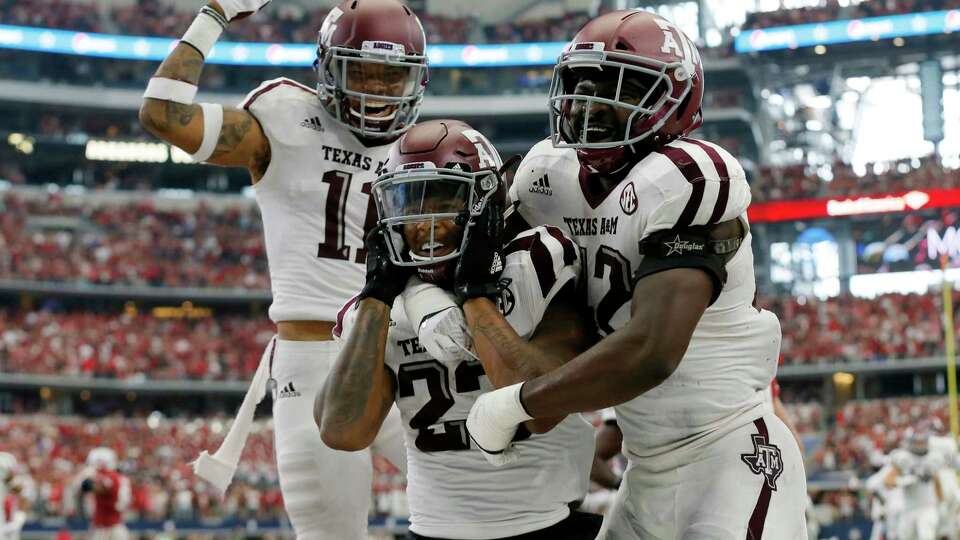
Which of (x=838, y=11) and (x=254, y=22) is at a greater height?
(x=254, y=22)

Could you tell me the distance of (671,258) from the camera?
320cm

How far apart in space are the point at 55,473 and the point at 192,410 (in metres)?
8.56

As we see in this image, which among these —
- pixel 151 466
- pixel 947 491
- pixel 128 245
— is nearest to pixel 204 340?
pixel 128 245

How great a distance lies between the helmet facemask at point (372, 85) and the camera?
4.66 meters

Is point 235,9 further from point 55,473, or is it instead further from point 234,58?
point 234,58

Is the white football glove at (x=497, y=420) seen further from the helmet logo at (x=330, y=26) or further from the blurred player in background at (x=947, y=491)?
the blurred player in background at (x=947, y=491)

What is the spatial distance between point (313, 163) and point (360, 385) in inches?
67.1

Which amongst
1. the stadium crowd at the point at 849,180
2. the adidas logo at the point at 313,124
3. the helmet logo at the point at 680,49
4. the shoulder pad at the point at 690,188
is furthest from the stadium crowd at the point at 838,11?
the shoulder pad at the point at 690,188

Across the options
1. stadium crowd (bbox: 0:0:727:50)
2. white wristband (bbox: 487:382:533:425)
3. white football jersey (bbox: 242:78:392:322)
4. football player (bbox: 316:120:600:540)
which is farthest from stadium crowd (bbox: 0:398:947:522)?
white wristband (bbox: 487:382:533:425)

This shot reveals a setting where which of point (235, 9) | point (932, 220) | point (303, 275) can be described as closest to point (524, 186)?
point (303, 275)

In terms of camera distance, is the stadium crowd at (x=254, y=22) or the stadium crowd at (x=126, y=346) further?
the stadium crowd at (x=254, y=22)

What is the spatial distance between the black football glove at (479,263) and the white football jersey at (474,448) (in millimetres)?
97

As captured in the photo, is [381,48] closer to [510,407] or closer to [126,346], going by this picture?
[510,407]

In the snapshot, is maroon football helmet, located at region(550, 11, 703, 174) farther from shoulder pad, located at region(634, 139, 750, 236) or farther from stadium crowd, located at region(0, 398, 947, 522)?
stadium crowd, located at region(0, 398, 947, 522)
